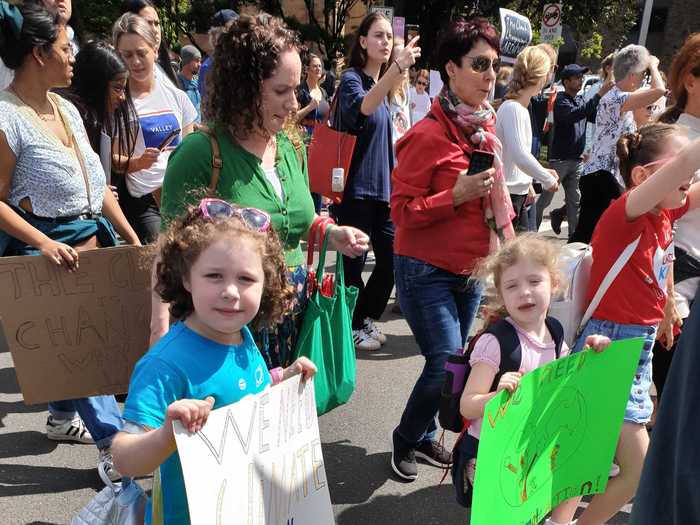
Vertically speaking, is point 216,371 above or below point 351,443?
above

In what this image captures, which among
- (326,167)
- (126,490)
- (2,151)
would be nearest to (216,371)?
(126,490)

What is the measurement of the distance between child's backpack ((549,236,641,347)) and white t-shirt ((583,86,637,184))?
145 inches

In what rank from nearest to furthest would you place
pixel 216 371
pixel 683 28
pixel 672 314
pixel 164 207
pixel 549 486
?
pixel 216 371
pixel 549 486
pixel 164 207
pixel 672 314
pixel 683 28

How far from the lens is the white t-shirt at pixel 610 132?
5.99 metres

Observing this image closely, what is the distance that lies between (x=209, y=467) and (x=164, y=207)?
101cm

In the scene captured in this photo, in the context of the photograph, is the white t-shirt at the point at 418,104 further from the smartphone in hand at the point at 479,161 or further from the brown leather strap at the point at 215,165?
the brown leather strap at the point at 215,165

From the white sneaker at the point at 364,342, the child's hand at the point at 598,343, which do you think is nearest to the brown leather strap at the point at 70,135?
the child's hand at the point at 598,343

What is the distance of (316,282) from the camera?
97.9 inches

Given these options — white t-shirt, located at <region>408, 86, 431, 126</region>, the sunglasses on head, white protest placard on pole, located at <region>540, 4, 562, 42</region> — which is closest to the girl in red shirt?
the sunglasses on head

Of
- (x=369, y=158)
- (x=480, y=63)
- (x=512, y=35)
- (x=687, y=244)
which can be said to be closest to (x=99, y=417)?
(x=480, y=63)

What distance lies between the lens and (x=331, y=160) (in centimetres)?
454

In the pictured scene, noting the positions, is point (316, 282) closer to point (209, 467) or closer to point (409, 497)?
point (209, 467)

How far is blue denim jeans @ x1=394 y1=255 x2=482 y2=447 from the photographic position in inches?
116

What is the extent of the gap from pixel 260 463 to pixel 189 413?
0.30 m
